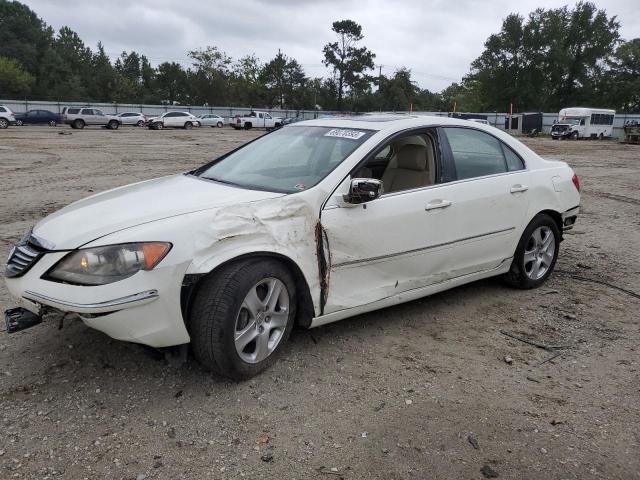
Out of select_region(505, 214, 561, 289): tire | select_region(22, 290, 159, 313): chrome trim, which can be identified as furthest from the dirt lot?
select_region(22, 290, 159, 313): chrome trim

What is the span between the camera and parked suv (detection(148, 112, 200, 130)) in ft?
133

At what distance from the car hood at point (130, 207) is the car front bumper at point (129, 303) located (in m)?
0.20

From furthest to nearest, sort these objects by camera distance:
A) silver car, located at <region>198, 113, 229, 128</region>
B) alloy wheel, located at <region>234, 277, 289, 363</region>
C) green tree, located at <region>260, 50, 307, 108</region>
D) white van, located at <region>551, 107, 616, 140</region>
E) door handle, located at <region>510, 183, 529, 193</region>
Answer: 1. green tree, located at <region>260, 50, 307, 108</region>
2. silver car, located at <region>198, 113, 229, 128</region>
3. white van, located at <region>551, 107, 616, 140</region>
4. door handle, located at <region>510, 183, 529, 193</region>
5. alloy wheel, located at <region>234, 277, 289, 363</region>

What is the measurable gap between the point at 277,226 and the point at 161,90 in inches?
3465

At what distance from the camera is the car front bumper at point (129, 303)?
106 inches

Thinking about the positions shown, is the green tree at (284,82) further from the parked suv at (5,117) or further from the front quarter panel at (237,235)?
the front quarter panel at (237,235)

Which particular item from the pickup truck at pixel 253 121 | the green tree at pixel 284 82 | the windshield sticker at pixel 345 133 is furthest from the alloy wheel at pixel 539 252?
the green tree at pixel 284 82

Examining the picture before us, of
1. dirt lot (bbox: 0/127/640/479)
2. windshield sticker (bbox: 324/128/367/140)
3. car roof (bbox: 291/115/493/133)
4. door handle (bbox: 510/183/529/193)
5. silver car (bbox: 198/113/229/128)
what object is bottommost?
dirt lot (bbox: 0/127/640/479)

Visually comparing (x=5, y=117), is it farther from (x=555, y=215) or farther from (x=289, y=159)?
(x=555, y=215)

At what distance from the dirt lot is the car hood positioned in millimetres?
798

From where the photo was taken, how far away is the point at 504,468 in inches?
98.9

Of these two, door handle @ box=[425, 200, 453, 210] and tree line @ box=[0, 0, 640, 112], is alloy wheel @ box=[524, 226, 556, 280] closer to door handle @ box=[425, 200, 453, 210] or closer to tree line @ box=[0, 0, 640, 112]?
door handle @ box=[425, 200, 453, 210]

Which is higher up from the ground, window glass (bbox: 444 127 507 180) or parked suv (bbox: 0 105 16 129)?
parked suv (bbox: 0 105 16 129)

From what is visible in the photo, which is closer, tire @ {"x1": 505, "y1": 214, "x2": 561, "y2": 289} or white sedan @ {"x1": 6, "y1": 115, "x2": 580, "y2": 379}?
white sedan @ {"x1": 6, "y1": 115, "x2": 580, "y2": 379}
